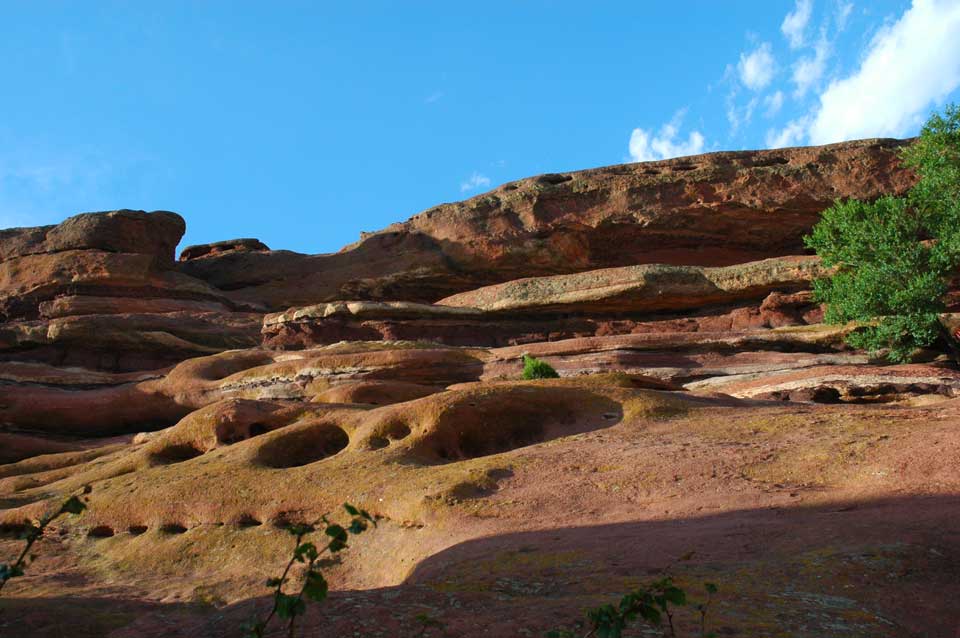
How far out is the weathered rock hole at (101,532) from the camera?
48.4 feet

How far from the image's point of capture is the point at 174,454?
1875 cm

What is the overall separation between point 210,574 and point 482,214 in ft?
95.8

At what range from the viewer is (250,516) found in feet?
45.0

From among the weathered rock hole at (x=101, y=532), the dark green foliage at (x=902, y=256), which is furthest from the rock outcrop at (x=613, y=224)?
the weathered rock hole at (x=101, y=532)

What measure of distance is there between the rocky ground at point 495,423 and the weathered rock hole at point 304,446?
0.06m

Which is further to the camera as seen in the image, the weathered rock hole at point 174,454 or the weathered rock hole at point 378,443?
the weathered rock hole at point 174,454

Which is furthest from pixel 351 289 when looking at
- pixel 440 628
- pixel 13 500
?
pixel 440 628

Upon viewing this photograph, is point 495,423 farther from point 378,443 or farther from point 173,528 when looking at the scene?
point 173,528

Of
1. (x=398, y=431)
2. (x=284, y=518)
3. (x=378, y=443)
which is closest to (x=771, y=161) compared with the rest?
(x=398, y=431)

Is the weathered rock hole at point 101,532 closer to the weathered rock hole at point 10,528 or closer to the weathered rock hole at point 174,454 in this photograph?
the weathered rock hole at point 10,528

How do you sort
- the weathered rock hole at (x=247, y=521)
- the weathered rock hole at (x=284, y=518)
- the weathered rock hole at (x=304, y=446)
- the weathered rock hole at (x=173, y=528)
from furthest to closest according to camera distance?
the weathered rock hole at (x=304, y=446), the weathered rock hole at (x=173, y=528), the weathered rock hole at (x=247, y=521), the weathered rock hole at (x=284, y=518)

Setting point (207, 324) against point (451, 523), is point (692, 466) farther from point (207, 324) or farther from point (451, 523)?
point (207, 324)

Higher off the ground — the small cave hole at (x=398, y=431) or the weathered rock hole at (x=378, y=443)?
the small cave hole at (x=398, y=431)

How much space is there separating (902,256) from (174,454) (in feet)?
73.2
